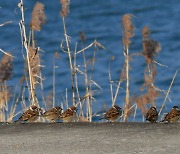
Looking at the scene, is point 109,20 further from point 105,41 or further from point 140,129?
point 140,129

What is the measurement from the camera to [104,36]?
939 inches

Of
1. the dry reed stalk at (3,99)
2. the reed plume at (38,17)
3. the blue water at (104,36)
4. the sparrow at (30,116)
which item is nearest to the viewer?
the sparrow at (30,116)

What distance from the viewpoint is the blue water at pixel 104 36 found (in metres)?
19.3

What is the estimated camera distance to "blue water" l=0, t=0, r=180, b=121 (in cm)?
1933

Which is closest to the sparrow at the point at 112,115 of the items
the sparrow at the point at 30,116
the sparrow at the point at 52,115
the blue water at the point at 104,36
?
the sparrow at the point at 52,115

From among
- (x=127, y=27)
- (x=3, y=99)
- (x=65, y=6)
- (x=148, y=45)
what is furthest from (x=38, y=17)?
(x=148, y=45)

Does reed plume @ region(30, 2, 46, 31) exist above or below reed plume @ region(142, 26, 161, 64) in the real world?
above

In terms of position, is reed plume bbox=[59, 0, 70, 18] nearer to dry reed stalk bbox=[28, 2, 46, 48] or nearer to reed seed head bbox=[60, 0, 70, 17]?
reed seed head bbox=[60, 0, 70, 17]

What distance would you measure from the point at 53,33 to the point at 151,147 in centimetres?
1623

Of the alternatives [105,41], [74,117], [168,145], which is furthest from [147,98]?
[105,41]

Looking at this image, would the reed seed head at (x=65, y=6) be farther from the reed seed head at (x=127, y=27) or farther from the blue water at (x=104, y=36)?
the blue water at (x=104, y=36)

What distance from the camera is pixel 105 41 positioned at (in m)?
23.3

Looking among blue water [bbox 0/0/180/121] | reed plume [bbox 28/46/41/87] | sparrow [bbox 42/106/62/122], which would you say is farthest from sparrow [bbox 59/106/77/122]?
blue water [bbox 0/0/180/121]

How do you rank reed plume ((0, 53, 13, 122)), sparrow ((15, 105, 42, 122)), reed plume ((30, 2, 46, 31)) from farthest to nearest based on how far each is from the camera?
reed plume ((0, 53, 13, 122)) → reed plume ((30, 2, 46, 31)) → sparrow ((15, 105, 42, 122))
